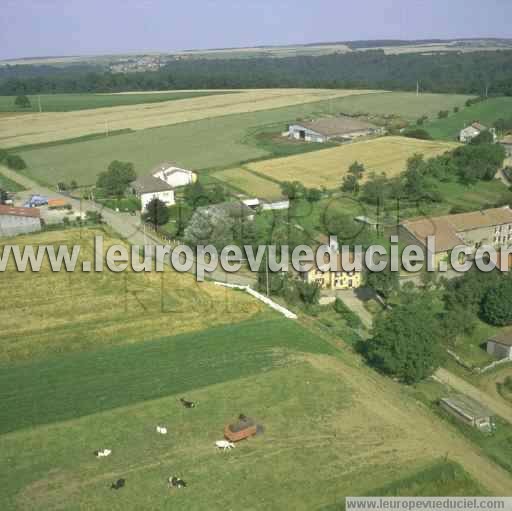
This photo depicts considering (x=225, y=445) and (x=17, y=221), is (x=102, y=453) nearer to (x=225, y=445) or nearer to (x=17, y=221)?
(x=225, y=445)

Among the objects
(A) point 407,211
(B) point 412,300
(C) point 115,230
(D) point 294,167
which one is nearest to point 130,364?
(B) point 412,300

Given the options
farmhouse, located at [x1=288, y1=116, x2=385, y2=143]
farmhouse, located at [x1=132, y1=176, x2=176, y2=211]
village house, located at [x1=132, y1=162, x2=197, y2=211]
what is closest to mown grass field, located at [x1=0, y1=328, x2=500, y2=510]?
village house, located at [x1=132, y1=162, x2=197, y2=211]

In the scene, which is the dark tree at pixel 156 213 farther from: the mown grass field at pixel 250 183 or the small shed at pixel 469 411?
the small shed at pixel 469 411

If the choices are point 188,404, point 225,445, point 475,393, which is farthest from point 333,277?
point 225,445

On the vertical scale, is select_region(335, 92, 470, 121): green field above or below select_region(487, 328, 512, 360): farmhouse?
above

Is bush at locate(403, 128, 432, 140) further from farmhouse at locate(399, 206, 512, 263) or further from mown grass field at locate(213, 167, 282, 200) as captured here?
farmhouse at locate(399, 206, 512, 263)

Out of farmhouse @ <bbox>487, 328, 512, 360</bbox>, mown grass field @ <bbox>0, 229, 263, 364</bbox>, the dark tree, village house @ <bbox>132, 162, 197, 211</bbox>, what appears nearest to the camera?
farmhouse @ <bbox>487, 328, 512, 360</bbox>
